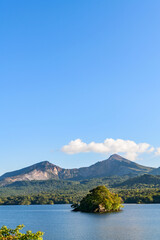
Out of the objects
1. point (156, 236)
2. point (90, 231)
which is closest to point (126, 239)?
point (156, 236)

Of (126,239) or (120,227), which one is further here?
(120,227)

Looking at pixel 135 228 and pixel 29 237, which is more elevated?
pixel 29 237

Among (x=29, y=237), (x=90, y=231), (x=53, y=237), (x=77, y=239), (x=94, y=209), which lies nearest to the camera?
(x=29, y=237)

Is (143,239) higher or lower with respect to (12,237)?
lower

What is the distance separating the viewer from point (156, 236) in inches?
3745

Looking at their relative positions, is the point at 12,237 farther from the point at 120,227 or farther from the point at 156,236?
the point at 120,227

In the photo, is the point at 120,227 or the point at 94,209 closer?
the point at 120,227

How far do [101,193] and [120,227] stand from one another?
83628 millimetres

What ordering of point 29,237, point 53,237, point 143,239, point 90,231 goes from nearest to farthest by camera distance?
point 29,237 → point 143,239 → point 53,237 → point 90,231

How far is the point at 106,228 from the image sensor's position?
115 meters

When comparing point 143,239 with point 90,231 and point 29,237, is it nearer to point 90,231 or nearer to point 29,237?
point 90,231

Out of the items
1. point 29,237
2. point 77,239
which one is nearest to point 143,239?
point 77,239

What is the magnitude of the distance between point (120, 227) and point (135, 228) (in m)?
6.21

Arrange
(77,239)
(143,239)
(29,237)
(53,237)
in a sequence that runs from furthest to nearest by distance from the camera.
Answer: (53,237) < (77,239) < (143,239) < (29,237)
